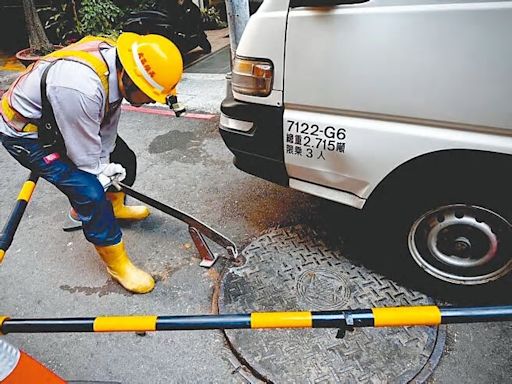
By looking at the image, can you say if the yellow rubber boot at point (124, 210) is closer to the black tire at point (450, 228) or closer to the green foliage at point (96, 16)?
the black tire at point (450, 228)

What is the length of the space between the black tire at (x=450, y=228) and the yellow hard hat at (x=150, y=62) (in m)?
1.29

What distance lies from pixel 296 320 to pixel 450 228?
1.15 metres

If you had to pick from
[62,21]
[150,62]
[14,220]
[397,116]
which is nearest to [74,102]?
[150,62]

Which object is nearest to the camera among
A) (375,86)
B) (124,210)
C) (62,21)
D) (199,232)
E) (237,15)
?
(375,86)

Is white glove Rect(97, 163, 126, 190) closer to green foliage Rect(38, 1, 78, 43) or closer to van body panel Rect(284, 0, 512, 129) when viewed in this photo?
van body panel Rect(284, 0, 512, 129)

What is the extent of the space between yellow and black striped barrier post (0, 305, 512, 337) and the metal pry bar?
40.7 inches

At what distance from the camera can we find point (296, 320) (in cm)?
136

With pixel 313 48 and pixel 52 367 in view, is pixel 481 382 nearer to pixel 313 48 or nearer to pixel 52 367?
pixel 313 48

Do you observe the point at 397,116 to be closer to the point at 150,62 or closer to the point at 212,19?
the point at 150,62

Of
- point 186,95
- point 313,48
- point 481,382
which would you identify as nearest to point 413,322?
point 481,382

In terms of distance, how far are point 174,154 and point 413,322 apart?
10.3ft

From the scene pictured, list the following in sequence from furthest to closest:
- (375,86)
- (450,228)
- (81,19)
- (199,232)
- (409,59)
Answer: (81,19), (199,232), (450,228), (375,86), (409,59)

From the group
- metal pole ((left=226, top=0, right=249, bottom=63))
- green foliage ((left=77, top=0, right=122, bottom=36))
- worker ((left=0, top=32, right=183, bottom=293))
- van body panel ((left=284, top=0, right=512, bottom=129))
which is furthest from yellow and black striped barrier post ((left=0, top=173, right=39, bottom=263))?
green foliage ((left=77, top=0, right=122, bottom=36))

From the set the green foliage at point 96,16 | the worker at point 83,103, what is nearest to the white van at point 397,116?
the worker at point 83,103
